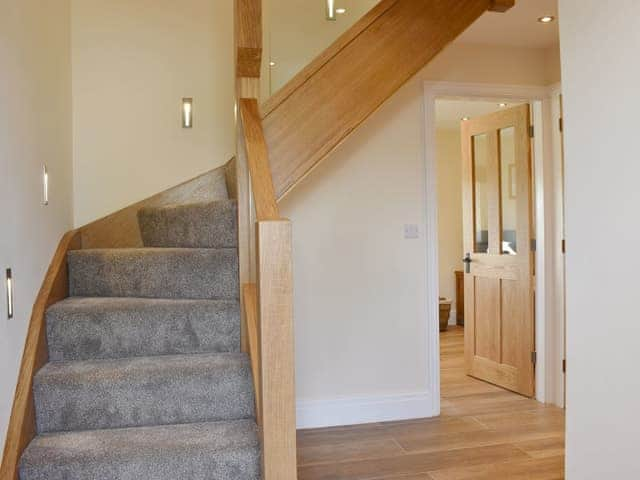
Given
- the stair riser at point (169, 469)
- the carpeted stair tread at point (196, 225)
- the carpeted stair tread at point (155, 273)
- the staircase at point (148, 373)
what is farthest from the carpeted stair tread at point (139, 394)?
the carpeted stair tread at point (196, 225)

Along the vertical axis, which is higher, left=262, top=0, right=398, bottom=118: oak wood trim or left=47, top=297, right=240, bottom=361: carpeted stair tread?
left=262, top=0, right=398, bottom=118: oak wood trim

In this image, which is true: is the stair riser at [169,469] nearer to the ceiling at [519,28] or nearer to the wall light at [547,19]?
the ceiling at [519,28]

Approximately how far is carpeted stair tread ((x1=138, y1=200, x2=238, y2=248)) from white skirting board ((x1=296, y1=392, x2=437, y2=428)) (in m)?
1.30

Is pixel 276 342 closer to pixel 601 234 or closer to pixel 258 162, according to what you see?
pixel 258 162

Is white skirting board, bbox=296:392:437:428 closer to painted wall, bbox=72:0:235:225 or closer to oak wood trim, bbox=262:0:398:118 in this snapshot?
painted wall, bbox=72:0:235:225

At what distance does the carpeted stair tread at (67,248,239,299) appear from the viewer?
7.87ft

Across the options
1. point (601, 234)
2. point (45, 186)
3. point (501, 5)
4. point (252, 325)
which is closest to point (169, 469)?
point (252, 325)

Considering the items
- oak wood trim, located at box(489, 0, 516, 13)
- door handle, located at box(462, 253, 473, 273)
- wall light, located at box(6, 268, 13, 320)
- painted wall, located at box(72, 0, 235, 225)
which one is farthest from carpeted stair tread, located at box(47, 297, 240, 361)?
door handle, located at box(462, 253, 473, 273)

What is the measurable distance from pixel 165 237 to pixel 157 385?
99 centimetres

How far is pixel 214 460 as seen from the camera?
1742mm

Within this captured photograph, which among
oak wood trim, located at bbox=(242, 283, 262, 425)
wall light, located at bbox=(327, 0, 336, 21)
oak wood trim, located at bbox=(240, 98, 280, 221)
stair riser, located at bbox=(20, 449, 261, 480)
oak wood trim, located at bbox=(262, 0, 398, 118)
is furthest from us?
wall light, located at bbox=(327, 0, 336, 21)

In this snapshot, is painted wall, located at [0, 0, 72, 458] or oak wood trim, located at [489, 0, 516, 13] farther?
oak wood trim, located at [489, 0, 516, 13]

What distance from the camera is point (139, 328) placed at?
217cm

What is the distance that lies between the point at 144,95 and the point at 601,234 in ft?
8.61
